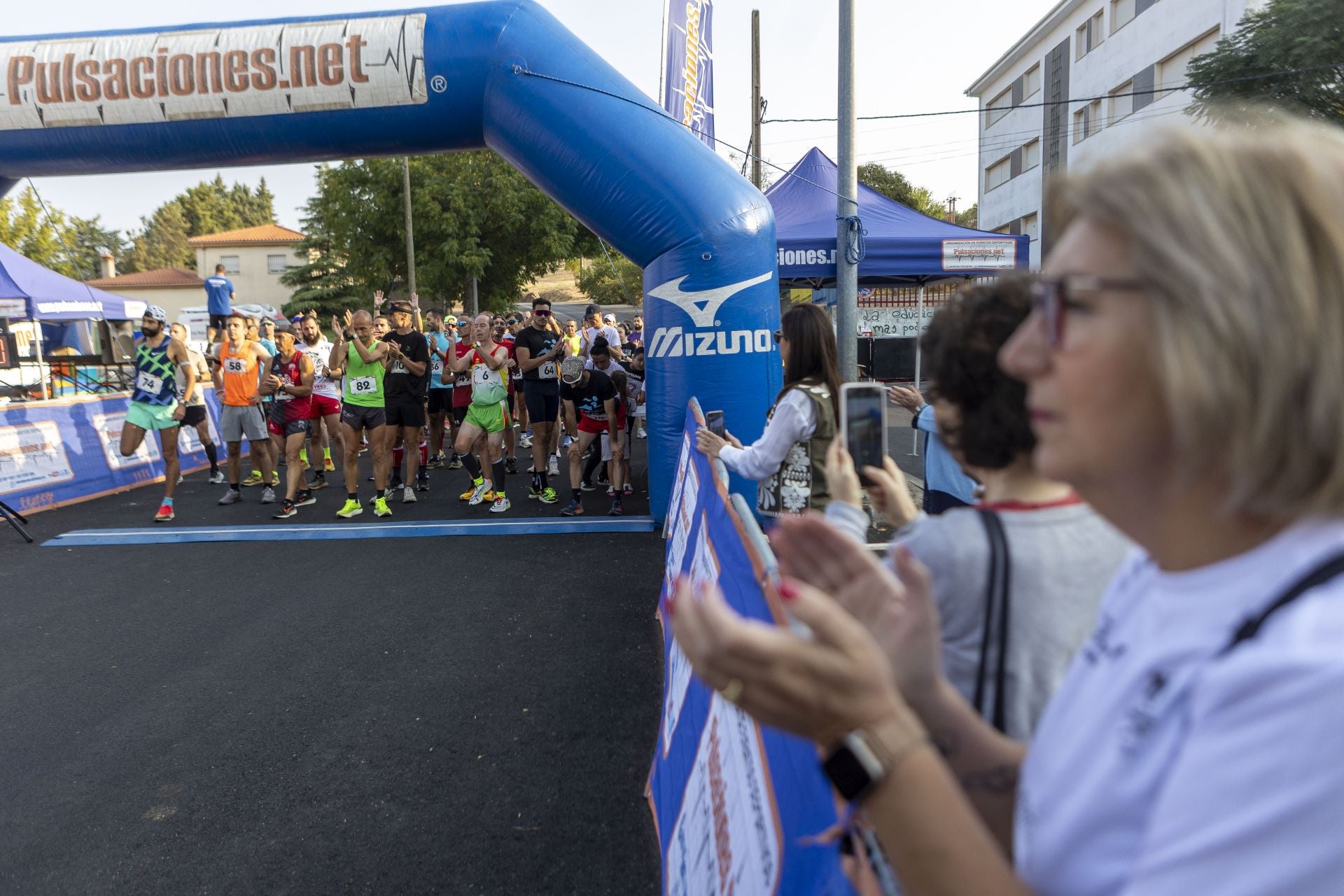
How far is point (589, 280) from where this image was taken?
63.0m

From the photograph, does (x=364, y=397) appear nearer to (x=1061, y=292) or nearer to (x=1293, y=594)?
(x=1061, y=292)

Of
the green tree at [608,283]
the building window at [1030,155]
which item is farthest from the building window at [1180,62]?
the green tree at [608,283]

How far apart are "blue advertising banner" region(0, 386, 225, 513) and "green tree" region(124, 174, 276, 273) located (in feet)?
290

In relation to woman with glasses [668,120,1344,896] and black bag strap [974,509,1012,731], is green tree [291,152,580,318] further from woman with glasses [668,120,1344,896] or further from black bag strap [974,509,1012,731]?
woman with glasses [668,120,1344,896]

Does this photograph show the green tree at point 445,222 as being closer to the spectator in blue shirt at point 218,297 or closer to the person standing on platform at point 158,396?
the spectator in blue shirt at point 218,297

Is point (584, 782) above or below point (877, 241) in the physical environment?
below

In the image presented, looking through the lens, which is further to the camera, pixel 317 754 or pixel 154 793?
pixel 317 754

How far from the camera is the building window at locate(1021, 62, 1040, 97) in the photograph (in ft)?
111

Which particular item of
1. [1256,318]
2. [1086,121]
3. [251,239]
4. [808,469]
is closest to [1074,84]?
[1086,121]

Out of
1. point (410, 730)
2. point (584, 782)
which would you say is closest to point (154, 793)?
point (410, 730)

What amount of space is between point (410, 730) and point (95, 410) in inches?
349

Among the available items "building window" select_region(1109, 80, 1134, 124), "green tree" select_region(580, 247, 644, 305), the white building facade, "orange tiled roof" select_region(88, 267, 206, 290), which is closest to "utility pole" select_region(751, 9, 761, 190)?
the white building facade

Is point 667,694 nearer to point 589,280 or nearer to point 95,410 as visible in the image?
point 95,410

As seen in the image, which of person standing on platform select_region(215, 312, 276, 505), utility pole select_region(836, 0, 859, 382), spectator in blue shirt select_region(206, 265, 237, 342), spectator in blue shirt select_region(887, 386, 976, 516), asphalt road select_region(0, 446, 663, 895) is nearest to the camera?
asphalt road select_region(0, 446, 663, 895)
